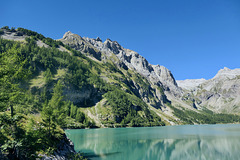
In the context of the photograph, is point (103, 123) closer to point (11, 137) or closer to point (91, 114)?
point (91, 114)

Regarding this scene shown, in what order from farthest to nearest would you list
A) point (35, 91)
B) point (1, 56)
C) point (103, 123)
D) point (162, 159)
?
A: 1. point (103, 123)
2. point (35, 91)
3. point (162, 159)
4. point (1, 56)

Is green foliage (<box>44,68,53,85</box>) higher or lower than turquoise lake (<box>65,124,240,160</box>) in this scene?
higher

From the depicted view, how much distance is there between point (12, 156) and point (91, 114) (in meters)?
181

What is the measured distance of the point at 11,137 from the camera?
17.8m

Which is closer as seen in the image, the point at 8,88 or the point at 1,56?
the point at 1,56

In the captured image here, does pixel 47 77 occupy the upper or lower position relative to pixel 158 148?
upper

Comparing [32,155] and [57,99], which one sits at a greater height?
[57,99]

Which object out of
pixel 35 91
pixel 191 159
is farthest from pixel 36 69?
pixel 191 159

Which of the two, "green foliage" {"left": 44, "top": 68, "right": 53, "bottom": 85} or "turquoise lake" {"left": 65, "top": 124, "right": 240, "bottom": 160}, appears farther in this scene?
"green foliage" {"left": 44, "top": 68, "right": 53, "bottom": 85}

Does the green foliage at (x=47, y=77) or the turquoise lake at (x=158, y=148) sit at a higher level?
the green foliage at (x=47, y=77)

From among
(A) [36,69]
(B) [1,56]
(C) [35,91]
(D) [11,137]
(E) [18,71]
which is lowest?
(D) [11,137]

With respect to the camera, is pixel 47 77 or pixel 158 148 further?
pixel 47 77

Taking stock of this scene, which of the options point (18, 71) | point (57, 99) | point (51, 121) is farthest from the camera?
point (57, 99)

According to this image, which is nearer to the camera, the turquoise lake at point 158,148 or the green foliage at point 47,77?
the turquoise lake at point 158,148
